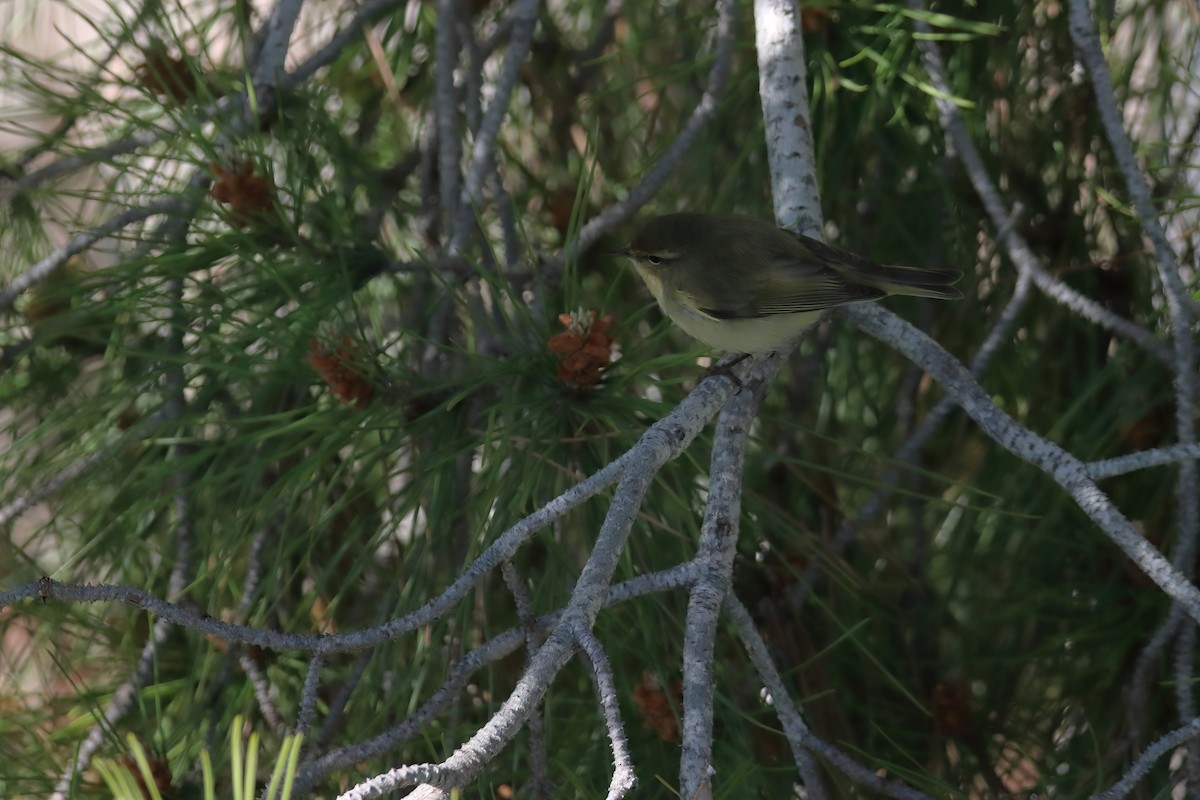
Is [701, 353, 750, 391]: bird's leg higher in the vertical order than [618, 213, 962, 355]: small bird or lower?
lower

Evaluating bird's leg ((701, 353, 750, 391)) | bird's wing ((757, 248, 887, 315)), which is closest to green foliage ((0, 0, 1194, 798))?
bird's leg ((701, 353, 750, 391))

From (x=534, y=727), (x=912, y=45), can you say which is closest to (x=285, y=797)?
(x=534, y=727)

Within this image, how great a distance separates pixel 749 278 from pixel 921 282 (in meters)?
0.24

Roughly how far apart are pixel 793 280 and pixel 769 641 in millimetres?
481

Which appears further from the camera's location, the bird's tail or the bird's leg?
the bird's tail

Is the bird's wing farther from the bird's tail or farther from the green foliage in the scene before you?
the green foliage

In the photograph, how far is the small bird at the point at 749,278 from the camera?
1509 millimetres

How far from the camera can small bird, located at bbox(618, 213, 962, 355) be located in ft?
4.95

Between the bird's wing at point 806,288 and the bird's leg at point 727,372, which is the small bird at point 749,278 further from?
the bird's leg at point 727,372

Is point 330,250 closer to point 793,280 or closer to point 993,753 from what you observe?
point 793,280

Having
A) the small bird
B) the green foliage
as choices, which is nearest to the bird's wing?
the small bird

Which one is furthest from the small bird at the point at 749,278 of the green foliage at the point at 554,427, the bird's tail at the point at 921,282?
the green foliage at the point at 554,427

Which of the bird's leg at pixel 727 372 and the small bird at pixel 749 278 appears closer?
the bird's leg at pixel 727 372

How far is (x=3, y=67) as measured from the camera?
1.67 m
